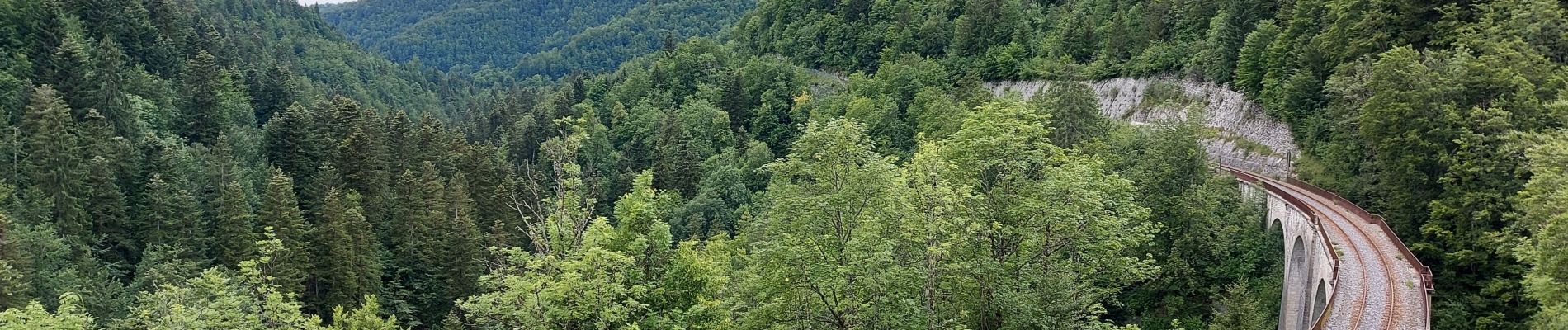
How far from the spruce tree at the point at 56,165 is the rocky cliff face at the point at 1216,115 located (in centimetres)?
5454

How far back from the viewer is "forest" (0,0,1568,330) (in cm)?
1900

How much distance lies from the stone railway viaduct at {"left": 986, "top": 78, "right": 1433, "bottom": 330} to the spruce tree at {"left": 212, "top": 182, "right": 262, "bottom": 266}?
45.9 m

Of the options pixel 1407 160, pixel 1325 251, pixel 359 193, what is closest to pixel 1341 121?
pixel 1407 160

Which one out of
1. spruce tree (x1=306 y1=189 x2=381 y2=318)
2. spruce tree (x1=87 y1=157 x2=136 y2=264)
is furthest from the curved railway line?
spruce tree (x1=87 y1=157 x2=136 y2=264)

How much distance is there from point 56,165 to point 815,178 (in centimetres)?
5189

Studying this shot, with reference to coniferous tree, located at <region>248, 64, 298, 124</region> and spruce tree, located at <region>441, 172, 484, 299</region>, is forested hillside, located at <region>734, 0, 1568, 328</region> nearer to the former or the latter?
spruce tree, located at <region>441, 172, 484, 299</region>

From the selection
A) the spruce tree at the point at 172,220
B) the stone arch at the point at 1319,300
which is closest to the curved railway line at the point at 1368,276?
the stone arch at the point at 1319,300

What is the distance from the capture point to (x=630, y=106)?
103 meters

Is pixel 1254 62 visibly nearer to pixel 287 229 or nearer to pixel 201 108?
pixel 287 229

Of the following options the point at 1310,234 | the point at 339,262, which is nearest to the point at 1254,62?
the point at 1310,234

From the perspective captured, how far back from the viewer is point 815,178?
61.3 feet

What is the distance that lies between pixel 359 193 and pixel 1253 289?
50.2 m

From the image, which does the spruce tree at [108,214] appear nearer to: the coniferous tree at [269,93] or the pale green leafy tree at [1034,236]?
the coniferous tree at [269,93]

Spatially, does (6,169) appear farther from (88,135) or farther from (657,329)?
(657,329)
